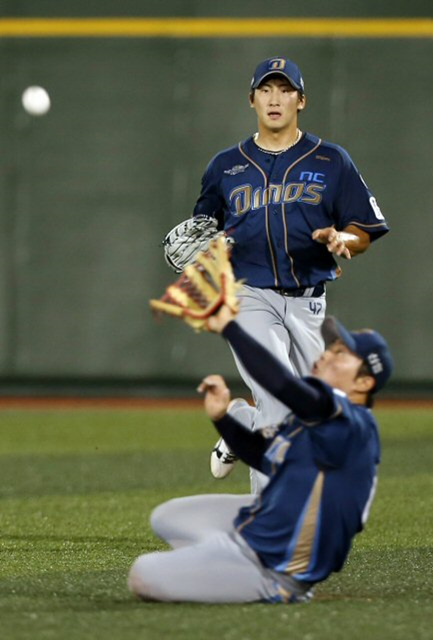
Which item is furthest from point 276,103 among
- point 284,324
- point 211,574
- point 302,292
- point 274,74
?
point 211,574

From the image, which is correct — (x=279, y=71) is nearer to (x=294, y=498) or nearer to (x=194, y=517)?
(x=194, y=517)

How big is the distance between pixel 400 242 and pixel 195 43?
118 inches

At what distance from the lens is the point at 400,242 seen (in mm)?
14984

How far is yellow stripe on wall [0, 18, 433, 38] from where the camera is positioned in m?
14.9

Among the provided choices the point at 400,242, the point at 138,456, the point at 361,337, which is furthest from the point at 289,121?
the point at 400,242

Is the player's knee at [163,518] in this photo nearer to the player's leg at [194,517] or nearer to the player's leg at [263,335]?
the player's leg at [194,517]

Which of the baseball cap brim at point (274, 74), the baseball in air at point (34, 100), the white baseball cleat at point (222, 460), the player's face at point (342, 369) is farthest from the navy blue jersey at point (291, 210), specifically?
the baseball in air at point (34, 100)

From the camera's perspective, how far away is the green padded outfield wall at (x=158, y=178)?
14961 millimetres

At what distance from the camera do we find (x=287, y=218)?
21.2 ft

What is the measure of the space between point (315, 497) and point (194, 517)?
1.71 feet

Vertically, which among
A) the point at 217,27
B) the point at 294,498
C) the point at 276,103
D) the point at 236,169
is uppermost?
the point at 217,27

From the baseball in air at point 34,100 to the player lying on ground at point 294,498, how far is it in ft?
34.9

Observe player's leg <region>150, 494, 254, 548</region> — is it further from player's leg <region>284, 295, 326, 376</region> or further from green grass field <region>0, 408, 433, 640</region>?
player's leg <region>284, 295, 326, 376</region>

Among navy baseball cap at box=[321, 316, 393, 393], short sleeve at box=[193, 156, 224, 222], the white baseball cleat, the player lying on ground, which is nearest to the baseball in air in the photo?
short sleeve at box=[193, 156, 224, 222]
